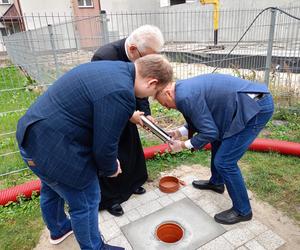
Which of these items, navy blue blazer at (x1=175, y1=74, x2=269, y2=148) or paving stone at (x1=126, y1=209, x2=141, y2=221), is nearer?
navy blue blazer at (x1=175, y1=74, x2=269, y2=148)

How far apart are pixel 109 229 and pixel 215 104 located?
4.94 feet

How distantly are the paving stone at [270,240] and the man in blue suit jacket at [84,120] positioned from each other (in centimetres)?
148

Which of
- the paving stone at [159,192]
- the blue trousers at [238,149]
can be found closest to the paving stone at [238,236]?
the blue trousers at [238,149]

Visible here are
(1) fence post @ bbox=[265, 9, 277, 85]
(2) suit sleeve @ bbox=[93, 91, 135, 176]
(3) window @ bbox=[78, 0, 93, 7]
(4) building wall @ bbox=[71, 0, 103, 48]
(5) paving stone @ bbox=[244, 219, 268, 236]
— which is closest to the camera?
(2) suit sleeve @ bbox=[93, 91, 135, 176]

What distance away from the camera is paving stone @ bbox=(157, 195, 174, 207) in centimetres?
297

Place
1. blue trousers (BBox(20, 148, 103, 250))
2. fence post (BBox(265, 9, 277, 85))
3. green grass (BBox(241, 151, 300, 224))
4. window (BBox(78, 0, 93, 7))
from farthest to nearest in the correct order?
1. window (BBox(78, 0, 93, 7))
2. fence post (BBox(265, 9, 277, 85))
3. green grass (BBox(241, 151, 300, 224))
4. blue trousers (BBox(20, 148, 103, 250))

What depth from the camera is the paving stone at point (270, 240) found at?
2355 millimetres

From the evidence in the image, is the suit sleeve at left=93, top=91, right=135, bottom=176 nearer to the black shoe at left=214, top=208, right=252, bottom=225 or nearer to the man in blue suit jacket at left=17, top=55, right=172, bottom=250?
the man in blue suit jacket at left=17, top=55, right=172, bottom=250

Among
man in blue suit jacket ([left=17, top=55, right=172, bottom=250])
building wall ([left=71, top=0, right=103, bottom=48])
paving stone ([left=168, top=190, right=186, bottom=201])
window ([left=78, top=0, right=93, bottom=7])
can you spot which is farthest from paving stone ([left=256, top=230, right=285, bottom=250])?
window ([left=78, top=0, right=93, bottom=7])

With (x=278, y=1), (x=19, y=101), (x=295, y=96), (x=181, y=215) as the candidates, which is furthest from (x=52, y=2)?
(x=181, y=215)

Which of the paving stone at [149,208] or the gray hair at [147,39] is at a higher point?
the gray hair at [147,39]

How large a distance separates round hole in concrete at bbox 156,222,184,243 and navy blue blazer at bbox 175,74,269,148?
85 centimetres

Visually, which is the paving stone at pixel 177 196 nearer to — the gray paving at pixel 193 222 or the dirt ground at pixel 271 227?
→ the gray paving at pixel 193 222

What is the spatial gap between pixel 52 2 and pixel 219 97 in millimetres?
23312
